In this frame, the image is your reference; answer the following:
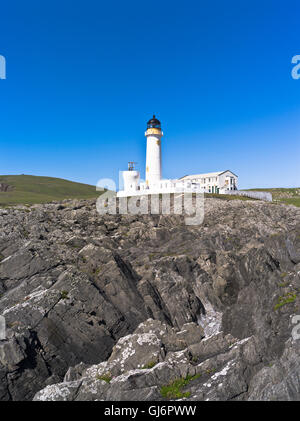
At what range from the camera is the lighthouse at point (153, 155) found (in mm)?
81625

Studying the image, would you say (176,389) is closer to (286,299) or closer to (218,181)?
(286,299)

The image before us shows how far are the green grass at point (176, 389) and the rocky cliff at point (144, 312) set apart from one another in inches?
2.4

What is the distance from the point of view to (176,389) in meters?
18.4

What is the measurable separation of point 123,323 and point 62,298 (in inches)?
238

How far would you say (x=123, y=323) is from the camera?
2989cm

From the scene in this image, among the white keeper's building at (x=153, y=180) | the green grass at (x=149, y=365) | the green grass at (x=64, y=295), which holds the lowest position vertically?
the green grass at (x=149, y=365)

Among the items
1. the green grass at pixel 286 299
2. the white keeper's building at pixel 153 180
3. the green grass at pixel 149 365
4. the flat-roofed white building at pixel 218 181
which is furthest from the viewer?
the flat-roofed white building at pixel 218 181

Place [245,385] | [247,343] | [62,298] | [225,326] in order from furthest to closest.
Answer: [225,326], [62,298], [247,343], [245,385]

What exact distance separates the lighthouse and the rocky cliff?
28677 millimetres

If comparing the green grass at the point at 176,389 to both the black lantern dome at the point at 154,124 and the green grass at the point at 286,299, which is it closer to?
the green grass at the point at 286,299

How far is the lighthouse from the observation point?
8162 centimetres

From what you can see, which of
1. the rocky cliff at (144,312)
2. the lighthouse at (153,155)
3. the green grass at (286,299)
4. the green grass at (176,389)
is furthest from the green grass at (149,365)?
the lighthouse at (153,155)
